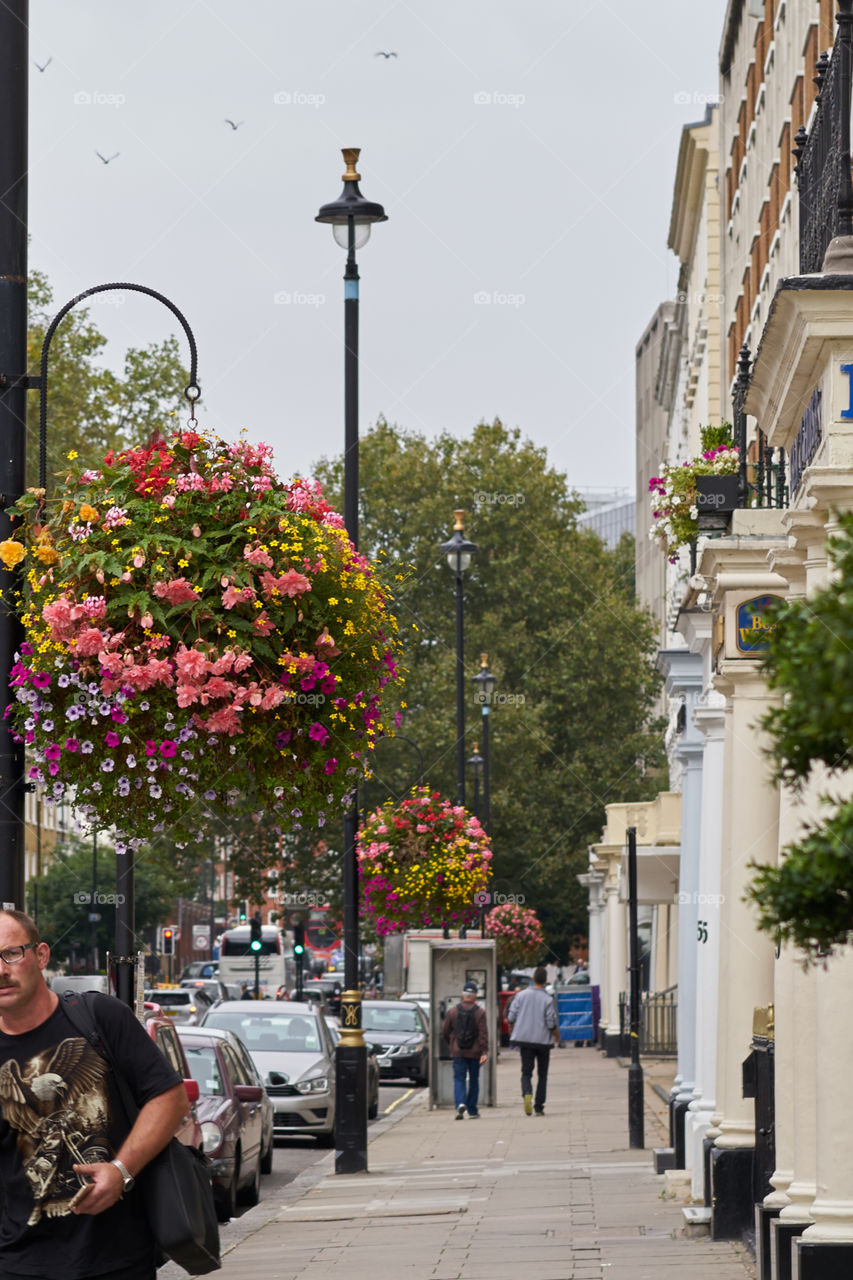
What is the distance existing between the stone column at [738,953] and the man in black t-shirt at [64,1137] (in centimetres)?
755

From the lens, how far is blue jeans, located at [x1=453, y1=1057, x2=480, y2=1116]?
27453mm

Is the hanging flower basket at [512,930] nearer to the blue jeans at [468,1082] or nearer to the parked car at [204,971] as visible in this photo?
the parked car at [204,971]

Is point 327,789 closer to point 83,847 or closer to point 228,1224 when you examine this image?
point 228,1224

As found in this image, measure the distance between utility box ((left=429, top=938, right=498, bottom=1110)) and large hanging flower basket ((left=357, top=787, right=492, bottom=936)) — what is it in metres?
0.61

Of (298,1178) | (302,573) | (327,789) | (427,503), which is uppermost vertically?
(427,503)

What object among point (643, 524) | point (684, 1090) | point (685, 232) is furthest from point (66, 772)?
point (643, 524)

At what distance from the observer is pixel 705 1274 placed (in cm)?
1144

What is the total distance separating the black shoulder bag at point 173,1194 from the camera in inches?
209

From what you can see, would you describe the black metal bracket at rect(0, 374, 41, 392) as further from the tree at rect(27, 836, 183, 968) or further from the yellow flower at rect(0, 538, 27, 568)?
the tree at rect(27, 836, 183, 968)

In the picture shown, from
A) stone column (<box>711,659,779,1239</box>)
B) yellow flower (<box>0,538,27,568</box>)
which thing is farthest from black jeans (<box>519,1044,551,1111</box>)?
yellow flower (<box>0,538,27,568</box>)

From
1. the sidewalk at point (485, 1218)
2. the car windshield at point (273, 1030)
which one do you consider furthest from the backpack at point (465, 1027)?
the car windshield at point (273, 1030)

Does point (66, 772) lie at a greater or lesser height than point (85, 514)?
lesser

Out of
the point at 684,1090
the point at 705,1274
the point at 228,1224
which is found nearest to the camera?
the point at 705,1274

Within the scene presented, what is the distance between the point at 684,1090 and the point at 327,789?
9957 mm
